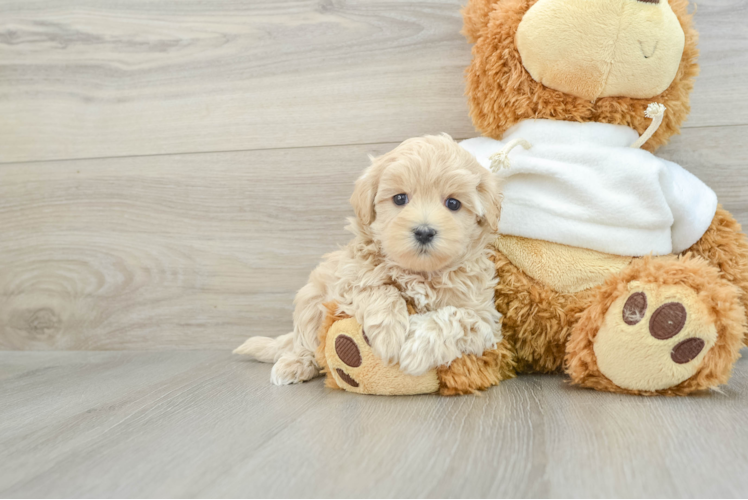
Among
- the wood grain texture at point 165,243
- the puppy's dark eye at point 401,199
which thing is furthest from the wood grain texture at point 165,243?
the puppy's dark eye at point 401,199

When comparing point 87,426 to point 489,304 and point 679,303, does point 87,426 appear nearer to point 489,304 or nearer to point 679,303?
point 489,304

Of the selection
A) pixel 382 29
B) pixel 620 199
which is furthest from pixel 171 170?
pixel 620 199

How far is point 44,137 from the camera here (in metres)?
1.37

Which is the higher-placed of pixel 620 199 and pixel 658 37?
pixel 658 37

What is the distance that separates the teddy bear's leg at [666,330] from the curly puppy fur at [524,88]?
27 centimetres

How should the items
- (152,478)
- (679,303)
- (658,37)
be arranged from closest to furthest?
1. (152,478)
2. (679,303)
3. (658,37)

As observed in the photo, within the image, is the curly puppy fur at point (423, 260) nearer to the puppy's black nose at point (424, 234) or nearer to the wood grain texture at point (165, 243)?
the puppy's black nose at point (424, 234)

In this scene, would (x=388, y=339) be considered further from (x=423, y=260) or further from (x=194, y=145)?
(x=194, y=145)

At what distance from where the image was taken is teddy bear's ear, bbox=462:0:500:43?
3.15 ft

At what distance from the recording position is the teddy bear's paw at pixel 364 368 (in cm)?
83

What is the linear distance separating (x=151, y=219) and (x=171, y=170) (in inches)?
4.9

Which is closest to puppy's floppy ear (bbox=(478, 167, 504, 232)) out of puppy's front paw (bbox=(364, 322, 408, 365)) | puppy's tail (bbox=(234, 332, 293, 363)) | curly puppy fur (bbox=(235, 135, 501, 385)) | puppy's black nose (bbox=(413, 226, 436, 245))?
curly puppy fur (bbox=(235, 135, 501, 385))

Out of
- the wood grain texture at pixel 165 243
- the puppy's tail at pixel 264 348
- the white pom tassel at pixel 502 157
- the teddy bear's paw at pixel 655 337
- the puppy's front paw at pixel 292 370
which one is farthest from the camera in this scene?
the wood grain texture at pixel 165 243

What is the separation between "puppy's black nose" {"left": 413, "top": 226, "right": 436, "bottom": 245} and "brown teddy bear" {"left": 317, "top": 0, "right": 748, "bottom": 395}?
165 mm
